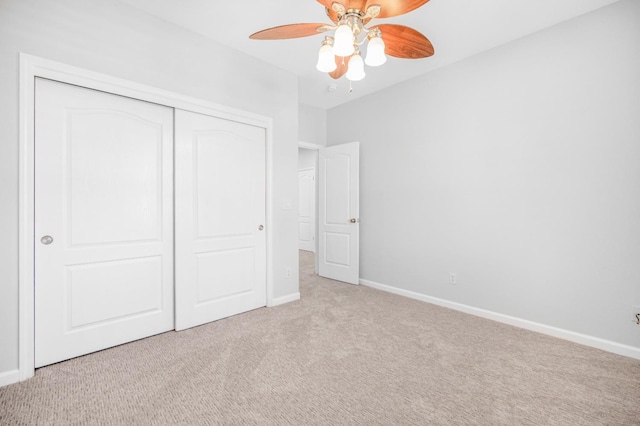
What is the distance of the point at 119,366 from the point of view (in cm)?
208

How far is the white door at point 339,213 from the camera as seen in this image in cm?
425

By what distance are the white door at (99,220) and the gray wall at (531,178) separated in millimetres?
2753

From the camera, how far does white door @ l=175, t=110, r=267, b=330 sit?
2.71 m

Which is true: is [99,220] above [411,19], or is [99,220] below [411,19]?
below

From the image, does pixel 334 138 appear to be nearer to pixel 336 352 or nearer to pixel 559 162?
pixel 559 162

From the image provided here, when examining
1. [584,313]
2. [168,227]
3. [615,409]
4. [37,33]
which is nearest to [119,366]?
[168,227]

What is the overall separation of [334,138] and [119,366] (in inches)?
150

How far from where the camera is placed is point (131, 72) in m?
2.37

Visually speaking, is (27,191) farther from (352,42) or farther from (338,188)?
(338,188)

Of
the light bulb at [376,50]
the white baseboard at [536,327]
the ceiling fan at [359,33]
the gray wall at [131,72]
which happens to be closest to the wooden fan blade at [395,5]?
the ceiling fan at [359,33]

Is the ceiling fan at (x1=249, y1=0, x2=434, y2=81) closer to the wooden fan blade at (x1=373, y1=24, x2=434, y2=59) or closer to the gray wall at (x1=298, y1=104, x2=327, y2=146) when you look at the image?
the wooden fan blade at (x1=373, y1=24, x2=434, y2=59)

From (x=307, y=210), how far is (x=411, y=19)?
5611 millimetres

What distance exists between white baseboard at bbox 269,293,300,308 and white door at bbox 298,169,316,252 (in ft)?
12.6

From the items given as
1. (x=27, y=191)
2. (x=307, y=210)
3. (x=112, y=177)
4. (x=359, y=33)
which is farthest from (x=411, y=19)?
(x=307, y=210)
